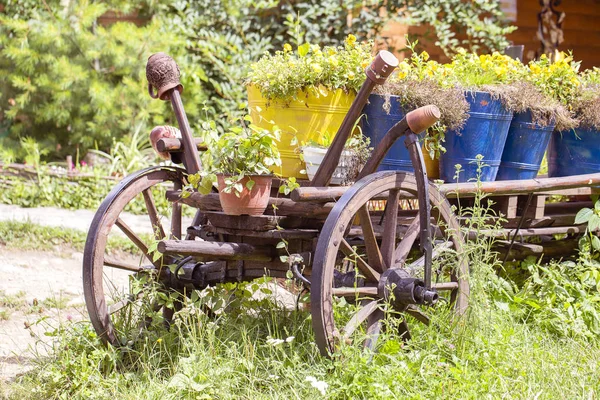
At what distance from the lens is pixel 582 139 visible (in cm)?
417

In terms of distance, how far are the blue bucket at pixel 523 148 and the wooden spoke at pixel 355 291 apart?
1.12 metres

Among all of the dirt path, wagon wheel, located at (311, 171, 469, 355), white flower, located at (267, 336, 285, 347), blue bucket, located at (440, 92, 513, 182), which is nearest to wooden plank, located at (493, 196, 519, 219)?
blue bucket, located at (440, 92, 513, 182)

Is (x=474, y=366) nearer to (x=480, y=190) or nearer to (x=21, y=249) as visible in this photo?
(x=480, y=190)

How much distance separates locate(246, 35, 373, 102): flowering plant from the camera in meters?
3.48

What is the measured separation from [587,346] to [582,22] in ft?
26.9

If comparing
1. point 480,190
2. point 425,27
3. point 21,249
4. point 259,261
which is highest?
point 425,27

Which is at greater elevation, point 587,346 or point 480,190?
point 480,190

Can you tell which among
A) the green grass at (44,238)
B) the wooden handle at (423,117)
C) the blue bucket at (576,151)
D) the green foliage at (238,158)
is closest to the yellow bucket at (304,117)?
the green foliage at (238,158)

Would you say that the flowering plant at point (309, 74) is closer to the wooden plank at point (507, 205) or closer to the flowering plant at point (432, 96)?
the flowering plant at point (432, 96)

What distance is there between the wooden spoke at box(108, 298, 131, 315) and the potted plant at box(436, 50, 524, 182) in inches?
59.0

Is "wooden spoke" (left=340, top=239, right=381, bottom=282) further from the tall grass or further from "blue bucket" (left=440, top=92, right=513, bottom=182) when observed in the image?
"blue bucket" (left=440, top=92, right=513, bottom=182)

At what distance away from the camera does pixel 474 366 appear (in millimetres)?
3205

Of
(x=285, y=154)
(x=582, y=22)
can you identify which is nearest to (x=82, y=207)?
(x=285, y=154)

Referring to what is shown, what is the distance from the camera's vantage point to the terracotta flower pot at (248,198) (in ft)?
10.5
